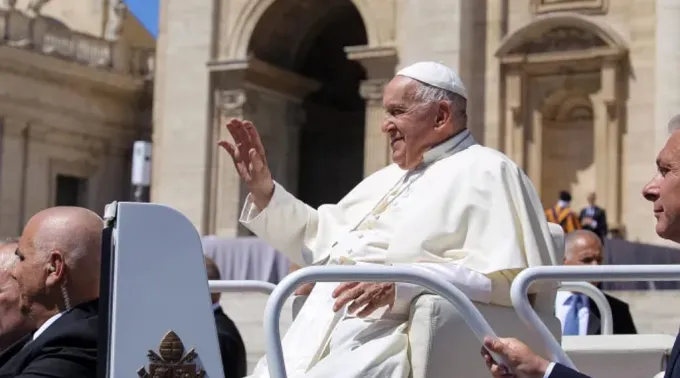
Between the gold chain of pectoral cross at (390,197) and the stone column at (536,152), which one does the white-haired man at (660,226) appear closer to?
the gold chain of pectoral cross at (390,197)

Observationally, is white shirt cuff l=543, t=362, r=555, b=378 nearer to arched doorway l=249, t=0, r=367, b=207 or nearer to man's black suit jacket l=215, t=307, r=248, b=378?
man's black suit jacket l=215, t=307, r=248, b=378

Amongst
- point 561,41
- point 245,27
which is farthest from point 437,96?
point 245,27

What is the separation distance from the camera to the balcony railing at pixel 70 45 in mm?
Answer: 25906

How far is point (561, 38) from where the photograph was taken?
1861 cm

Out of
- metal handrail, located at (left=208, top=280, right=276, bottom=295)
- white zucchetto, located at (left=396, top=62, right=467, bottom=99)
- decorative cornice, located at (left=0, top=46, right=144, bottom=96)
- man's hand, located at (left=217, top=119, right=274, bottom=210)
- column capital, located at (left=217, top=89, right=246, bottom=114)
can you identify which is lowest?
metal handrail, located at (left=208, top=280, right=276, bottom=295)

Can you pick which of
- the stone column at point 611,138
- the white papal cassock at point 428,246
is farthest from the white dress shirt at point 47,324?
the stone column at point 611,138

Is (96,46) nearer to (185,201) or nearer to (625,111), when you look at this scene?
(185,201)

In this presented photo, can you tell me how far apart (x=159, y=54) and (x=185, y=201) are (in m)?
3.12

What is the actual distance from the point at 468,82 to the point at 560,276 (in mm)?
15261

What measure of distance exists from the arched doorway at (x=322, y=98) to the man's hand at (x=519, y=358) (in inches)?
780

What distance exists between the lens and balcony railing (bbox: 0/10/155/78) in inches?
1020

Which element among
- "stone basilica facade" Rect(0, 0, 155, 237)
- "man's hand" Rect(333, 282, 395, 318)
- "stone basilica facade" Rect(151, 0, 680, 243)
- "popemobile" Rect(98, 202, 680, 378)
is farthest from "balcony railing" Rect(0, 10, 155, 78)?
"popemobile" Rect(98, 202, 680, 378)

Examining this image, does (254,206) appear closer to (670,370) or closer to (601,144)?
(670,370)

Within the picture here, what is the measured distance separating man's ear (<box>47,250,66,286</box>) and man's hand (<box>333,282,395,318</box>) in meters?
0.96
